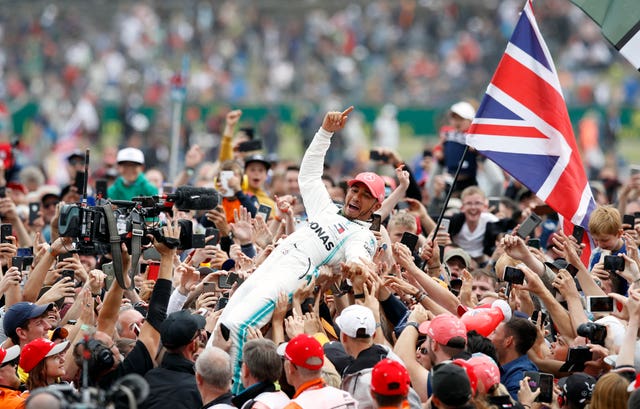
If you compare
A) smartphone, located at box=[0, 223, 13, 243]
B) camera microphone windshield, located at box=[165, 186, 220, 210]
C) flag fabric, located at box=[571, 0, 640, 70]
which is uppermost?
flag fabric, located at box=[571, 0, 640, 70]

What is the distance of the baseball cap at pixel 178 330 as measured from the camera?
23.6 feet

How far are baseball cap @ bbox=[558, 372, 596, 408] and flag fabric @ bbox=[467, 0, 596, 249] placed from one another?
3018mm

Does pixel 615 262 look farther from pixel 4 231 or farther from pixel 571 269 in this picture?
pixel 4 231

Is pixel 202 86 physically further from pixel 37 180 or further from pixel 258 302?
pixel 258 302

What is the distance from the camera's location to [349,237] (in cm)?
848

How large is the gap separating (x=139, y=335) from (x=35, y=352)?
66cm

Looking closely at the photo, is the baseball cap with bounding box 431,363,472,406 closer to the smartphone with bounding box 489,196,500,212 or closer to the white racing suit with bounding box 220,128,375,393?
the white racing suit with bounding box 220,128,375,393

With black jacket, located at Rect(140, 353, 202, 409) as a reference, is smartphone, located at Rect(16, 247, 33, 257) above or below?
below

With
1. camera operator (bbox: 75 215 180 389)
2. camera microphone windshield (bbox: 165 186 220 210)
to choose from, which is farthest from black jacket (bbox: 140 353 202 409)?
camera microphone windshield (bbox: 165 186 220 210)

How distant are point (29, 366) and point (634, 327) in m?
3.72

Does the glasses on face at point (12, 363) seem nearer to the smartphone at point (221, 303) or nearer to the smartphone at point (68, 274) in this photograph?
the smartphone at point (221, 303)

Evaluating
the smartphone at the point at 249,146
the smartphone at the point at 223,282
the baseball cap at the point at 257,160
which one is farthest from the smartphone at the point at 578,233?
the smartphone at the point at 249,146

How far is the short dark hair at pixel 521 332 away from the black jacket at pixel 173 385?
2.12 metres

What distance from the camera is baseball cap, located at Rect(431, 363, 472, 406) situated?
6270 millimetres
